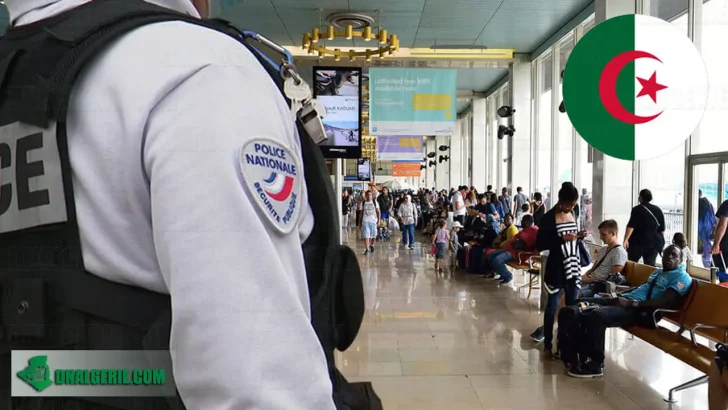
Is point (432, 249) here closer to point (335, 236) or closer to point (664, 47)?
point (664, 47)

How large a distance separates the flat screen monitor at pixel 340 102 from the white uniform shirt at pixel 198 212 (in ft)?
1.65

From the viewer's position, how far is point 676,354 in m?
2.26

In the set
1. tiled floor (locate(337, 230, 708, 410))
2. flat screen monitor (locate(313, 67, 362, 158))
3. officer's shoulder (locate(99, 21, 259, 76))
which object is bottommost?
tiled floor (locate(337, 230, 708, 410))

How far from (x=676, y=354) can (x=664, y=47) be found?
5.92 ft

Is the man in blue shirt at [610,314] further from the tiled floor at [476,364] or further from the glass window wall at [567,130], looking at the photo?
the glass window wall at [567,130]

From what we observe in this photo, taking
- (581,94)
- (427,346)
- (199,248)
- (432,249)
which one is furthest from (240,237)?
(432,249)

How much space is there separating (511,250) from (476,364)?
2.30 metres

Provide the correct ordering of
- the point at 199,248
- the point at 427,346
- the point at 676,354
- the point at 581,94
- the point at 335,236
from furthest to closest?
the point at 427,346, the point at 676,354, the point at 581,94, the point at 335,236, the point at 199,248

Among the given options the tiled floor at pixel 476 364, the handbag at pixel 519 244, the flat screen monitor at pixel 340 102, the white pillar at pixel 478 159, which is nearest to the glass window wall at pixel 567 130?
the flat screen monitor at pixel 340 102

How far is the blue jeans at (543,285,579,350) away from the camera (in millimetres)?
2859

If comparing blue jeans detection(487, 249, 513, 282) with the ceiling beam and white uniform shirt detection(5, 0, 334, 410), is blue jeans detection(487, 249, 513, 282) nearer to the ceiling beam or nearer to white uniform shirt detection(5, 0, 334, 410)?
the ceiling beam

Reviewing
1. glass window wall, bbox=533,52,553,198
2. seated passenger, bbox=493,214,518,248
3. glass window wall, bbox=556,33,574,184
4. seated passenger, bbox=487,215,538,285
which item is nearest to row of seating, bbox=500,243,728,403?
Result: glass window wall, bbox=556,33,574,184

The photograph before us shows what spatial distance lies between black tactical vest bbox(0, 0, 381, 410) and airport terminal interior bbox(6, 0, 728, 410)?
0.20 metres

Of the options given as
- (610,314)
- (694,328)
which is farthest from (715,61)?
(610,314)
